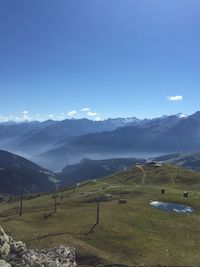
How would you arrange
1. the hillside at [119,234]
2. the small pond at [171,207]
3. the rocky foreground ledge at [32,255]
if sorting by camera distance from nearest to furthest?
the rocky foreground ledge at [32,255], the hillside at [119,234], the small pond at [171,207]

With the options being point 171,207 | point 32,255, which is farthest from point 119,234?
point 171,207

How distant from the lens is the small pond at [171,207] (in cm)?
12439

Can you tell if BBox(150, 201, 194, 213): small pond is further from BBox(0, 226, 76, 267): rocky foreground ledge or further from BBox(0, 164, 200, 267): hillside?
BBox(0, 226, 76, 267): rocky foreground ledge

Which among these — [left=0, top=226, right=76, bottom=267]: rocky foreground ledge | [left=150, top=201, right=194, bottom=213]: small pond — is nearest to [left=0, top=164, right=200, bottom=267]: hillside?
[left=0, top=226, right=76, bottom=267]: rocky foreground ledge

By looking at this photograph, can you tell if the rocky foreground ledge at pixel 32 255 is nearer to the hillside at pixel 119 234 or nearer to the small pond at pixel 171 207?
the hillside at pixel 119 234

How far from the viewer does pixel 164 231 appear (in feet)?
324

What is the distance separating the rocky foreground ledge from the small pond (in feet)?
164

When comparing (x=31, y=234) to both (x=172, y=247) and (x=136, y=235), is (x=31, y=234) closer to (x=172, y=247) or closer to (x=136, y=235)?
(x=136, y=235)

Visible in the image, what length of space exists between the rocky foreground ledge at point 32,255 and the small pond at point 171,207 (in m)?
50.1

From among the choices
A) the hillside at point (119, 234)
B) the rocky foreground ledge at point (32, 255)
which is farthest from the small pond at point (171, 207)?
the rocky foreground ledge at point (32, 255)

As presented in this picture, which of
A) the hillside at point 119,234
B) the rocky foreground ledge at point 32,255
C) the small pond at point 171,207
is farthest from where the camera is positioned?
the small pond at point 171,207

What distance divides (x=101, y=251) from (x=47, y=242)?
1138 centimetres

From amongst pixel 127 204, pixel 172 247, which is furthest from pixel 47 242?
pixel 127 204

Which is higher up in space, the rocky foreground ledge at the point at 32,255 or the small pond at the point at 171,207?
the small pond at the point at 171,207
